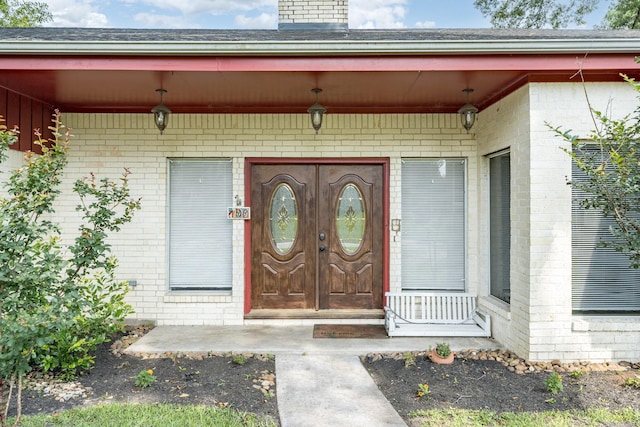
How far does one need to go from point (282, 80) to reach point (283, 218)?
1987 mm

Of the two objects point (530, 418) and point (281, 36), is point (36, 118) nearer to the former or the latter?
point (281, 36)

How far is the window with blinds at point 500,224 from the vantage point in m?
4.93

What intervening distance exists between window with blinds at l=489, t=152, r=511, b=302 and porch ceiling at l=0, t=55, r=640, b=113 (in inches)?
31.6

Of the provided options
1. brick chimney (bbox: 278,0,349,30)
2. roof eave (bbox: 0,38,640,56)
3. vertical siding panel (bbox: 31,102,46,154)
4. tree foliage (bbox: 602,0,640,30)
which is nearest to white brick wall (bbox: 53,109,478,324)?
vertical siding panel (bbox: 31,102,46,154)

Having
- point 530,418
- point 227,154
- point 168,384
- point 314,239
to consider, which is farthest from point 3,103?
point 530,418

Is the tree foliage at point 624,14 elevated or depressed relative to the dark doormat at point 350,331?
elevated

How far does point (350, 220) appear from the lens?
5.84 metres

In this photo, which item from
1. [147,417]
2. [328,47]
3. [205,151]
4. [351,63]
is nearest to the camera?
[147,417]

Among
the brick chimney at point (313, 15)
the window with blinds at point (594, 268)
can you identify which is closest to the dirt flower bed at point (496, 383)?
the window with blinds at point (594, 268)

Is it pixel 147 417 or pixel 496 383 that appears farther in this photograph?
pixel 496 383

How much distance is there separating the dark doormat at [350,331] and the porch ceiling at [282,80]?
2.75 m

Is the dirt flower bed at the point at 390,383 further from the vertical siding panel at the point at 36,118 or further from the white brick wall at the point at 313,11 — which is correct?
the white brick wall at the point at 313,11

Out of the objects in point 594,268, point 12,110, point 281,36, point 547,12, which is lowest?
point 594,268

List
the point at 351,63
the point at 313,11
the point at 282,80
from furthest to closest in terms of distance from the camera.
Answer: the point at 313,11 < the point at 282,80 < the point at 351,63
